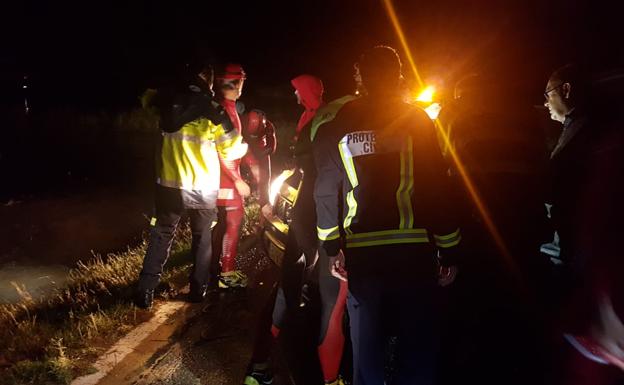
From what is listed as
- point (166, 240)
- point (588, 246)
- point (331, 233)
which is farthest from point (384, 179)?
point (166, 240)

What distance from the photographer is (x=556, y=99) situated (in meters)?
3.42

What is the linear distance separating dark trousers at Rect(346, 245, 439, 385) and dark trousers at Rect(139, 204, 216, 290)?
236 cm

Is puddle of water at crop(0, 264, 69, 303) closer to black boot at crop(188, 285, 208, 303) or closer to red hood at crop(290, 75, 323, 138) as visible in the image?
black boot at crop(188, 285, 208, 303)

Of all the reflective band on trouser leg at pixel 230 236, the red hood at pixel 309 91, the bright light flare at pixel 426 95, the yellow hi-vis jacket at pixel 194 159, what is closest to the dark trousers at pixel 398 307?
the red hood at pixel 309 91

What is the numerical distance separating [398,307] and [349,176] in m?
0.72

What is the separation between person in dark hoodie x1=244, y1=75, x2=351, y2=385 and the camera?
290 cm

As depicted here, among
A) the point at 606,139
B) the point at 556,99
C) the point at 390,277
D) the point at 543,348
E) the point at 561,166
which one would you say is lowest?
the point at 543,348

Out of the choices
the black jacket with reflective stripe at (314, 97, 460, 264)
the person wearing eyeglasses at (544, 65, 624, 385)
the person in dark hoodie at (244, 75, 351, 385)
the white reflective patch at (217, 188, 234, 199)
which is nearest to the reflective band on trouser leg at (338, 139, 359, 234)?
the black jacket with reflective stripe at (314, 97, 460, 264)

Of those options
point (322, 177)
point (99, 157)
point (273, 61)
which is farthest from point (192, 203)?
point (273, 61)

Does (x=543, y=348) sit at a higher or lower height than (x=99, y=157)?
lower

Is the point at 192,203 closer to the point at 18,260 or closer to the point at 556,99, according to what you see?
the point at 556,99

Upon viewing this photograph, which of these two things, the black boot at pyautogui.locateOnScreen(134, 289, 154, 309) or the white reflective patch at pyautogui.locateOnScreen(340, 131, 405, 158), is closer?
the white reflective patch at pyautogui.locateOnScreen(340, 131, 405, 158)

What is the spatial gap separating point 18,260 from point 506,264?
6.94 meters

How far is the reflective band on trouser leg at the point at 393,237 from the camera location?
224 centimetres
